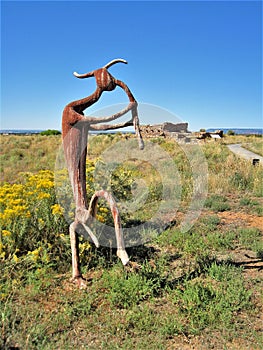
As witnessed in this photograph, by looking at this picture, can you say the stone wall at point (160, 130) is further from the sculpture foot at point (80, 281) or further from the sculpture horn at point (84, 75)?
the sculpture foot at point (80, 281)

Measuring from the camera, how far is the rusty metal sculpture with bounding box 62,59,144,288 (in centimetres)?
277

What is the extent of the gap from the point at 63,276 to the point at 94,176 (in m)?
1.59

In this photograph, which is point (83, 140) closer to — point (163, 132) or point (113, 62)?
point (113, 62)

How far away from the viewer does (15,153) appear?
59.3 ft

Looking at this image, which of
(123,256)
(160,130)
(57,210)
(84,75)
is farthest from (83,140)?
(160,130)

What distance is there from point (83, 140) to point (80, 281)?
1.38 meters

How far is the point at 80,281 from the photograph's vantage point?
3.25 m

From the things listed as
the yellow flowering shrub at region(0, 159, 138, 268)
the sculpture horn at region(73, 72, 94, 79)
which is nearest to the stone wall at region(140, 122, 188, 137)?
the yellow flowering shrub at region(0, 159, 138, 268)

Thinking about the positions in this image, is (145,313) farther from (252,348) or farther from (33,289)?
(33,289)

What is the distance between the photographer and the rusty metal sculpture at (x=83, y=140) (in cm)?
277

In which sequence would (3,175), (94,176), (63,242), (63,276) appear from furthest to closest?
1. (3,175)
2. (94,176)
3. (63,242)
4. (63,276)

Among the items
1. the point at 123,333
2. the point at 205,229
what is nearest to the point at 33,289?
the point at 123,333

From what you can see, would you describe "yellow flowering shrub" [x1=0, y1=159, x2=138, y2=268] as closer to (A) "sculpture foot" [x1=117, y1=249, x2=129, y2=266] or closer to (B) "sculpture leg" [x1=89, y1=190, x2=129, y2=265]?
(B) "sculpture leg" [x1=89, y1=190, x2=129, y2=265]

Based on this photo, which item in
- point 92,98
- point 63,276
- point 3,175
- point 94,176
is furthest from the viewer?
point 3,175
